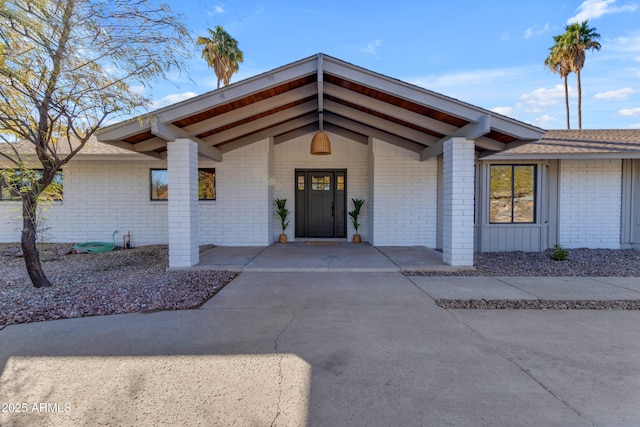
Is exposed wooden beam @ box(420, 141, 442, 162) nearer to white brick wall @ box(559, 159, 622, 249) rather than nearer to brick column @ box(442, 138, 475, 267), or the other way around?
brick column @ box(442, 138, 475, 267)

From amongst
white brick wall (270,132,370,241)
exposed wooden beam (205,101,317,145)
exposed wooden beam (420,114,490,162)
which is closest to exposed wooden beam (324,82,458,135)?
exposed wooden beam (420,114,490,162)

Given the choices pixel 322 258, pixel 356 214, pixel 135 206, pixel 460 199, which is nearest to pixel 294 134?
pixel 356 214

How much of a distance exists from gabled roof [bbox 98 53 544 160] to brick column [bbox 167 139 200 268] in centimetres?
33

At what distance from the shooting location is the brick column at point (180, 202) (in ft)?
19.8

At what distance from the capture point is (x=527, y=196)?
8.75 metres

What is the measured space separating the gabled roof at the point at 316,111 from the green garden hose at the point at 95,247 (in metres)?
3.22

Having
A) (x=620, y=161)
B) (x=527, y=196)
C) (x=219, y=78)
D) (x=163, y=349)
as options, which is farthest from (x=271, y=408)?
(x=219, y=78)

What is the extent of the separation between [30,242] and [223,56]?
16108 mm

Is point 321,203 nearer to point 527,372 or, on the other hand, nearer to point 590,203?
point 590,203

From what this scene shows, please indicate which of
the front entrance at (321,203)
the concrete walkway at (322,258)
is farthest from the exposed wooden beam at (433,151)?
the front entrance at (321,203)

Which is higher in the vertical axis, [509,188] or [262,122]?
[262,122]

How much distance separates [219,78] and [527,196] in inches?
648

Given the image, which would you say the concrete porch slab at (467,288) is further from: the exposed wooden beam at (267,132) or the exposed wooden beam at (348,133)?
the exposed wooden beam at (348,133)

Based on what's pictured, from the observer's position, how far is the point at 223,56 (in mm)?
18109
